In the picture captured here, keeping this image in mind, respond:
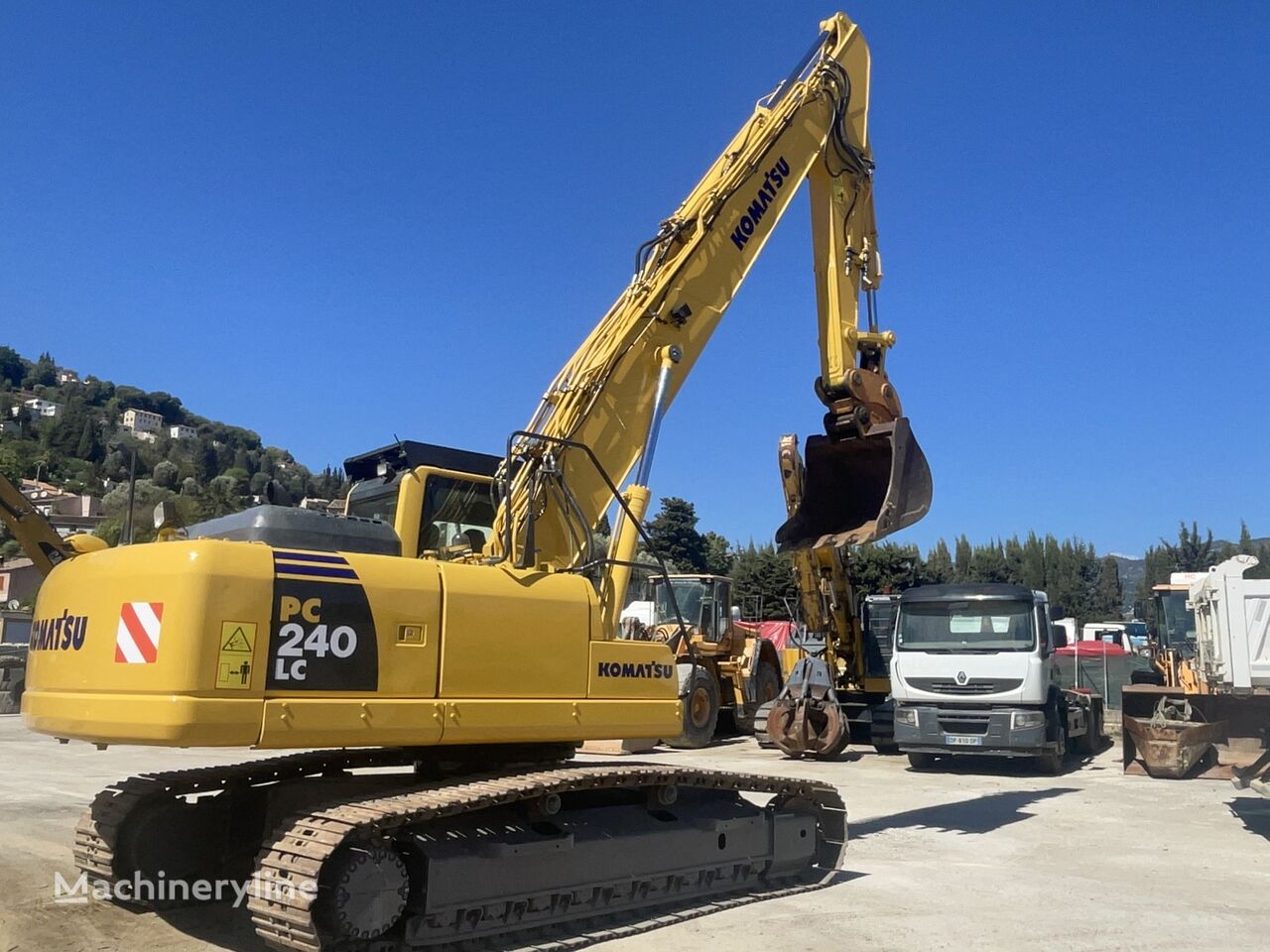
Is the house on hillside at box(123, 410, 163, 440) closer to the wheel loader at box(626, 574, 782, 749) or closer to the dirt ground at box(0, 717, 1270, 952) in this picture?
the wheel loader at box(626, 574, 782, 749)

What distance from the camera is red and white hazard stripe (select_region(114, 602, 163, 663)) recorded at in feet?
16.6

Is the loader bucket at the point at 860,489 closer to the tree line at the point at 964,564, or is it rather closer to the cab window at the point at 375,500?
the cab window at the point at 375,500

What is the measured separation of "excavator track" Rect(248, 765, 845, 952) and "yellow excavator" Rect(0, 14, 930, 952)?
0.05 feet

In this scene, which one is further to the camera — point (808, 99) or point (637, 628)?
point (637, 628)

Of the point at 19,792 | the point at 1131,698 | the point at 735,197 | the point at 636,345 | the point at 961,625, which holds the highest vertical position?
the point at 735,197

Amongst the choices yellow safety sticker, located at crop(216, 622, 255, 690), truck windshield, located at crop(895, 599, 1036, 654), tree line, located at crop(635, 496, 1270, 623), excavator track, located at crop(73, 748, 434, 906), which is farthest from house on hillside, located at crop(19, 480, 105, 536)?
yellow safety sticker, located at crop(216, 622, 255, 690)

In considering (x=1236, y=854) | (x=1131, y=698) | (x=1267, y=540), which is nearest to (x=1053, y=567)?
(x=1267, y=540)

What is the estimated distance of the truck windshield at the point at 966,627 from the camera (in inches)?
569

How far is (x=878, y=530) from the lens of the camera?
8609 mm

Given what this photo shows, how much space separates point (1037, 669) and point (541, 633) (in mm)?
9854

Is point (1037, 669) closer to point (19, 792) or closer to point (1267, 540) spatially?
point (19, 792)

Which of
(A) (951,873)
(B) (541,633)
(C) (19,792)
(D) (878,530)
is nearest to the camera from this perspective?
(B) (541,633)

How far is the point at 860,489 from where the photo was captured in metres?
9.49

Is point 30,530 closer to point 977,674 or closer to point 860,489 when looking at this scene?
point 860,489
